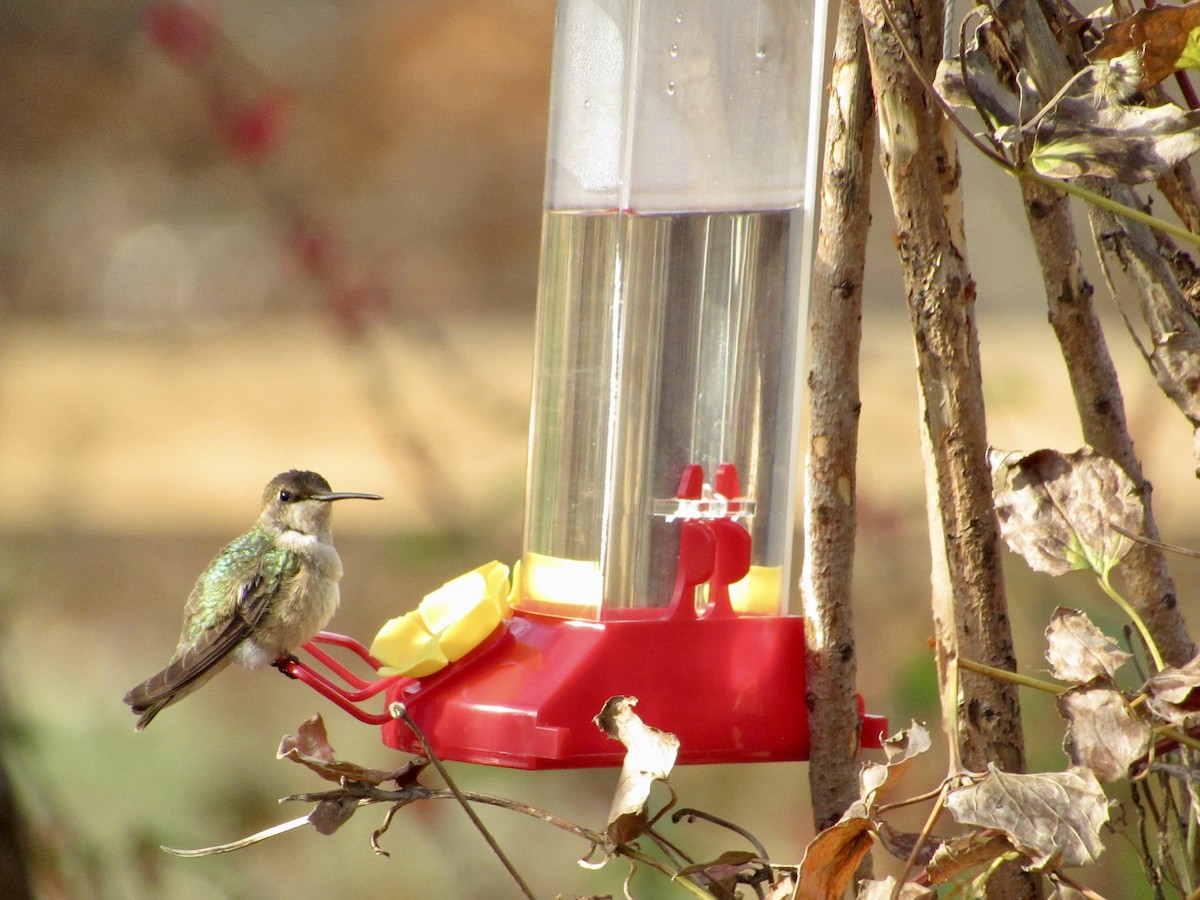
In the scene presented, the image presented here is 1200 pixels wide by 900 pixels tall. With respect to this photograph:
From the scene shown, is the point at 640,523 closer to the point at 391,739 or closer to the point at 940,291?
the point at 391,739

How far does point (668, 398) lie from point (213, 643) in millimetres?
805

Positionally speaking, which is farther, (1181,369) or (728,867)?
(728,867)

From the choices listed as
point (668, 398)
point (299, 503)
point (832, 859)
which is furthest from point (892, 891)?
point (299, 503)

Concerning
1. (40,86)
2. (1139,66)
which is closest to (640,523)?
(1139,66)

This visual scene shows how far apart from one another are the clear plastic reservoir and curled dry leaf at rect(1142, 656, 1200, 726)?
0.80m

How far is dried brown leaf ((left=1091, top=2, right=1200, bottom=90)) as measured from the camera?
0.73 meters

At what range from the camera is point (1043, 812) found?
2.41 ft

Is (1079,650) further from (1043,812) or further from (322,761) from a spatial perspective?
(322,761)

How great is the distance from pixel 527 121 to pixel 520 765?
2.80m

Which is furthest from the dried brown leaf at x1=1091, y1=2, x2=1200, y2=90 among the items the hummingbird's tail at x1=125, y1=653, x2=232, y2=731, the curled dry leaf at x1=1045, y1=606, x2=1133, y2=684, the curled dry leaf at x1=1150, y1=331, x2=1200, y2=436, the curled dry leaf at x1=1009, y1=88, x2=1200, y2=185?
the hummingbird's tail at x1=125, y1=653, x2=232, y2=731

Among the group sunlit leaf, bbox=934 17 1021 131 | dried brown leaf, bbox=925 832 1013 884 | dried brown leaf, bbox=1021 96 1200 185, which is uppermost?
sunlit leaf, bbox=934 17 1021 131

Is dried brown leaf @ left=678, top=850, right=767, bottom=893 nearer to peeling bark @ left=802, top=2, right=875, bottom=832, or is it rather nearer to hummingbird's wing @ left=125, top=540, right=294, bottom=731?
peeling bark @ left=802, top=2, right=875, bottom=832

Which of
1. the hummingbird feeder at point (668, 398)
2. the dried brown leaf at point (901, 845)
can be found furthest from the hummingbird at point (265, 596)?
the dried brown leaf at point (901, 845)

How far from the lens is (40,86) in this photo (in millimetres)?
4105
